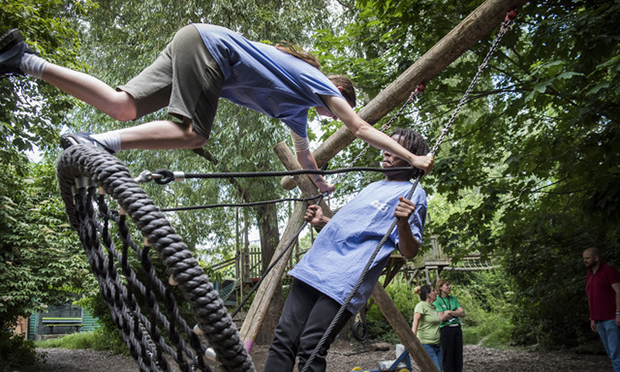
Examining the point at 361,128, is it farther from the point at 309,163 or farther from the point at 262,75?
the point at 309,163

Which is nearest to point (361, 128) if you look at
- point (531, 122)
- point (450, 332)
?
point (450, 332)

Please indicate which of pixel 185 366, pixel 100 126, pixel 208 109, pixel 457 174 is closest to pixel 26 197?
pixel 100 126

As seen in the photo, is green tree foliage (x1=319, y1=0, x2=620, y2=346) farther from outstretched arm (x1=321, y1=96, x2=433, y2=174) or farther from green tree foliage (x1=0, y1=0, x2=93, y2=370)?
green tree foliage (x1=0, y1=0, x2=93, y2=370)

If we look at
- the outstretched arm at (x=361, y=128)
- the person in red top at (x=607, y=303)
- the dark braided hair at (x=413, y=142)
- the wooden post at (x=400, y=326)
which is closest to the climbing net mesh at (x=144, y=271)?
the outstretched arm at (x=361, y=128)

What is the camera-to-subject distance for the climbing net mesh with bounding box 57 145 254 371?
0.84 m

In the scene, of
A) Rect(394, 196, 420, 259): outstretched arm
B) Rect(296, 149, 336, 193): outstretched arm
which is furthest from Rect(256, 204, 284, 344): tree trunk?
Rect(394, 196, 420, 259): outstretched arm

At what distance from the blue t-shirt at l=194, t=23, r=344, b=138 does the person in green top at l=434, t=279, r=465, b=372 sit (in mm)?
4194

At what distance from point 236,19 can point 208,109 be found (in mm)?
7868

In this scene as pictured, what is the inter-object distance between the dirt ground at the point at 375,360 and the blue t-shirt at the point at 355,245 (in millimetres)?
6706

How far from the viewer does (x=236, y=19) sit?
354 inches

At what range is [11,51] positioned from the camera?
1364mm

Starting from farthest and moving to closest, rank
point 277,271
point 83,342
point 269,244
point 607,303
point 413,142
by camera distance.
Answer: point 83,342 → point 269,244 → point 607,303 → point 277,271 → point 413,142

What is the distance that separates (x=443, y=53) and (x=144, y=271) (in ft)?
8.93

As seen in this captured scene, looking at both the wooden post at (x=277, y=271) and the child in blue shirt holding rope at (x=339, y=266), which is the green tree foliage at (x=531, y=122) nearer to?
the wooden post at (x=277, y=271)
